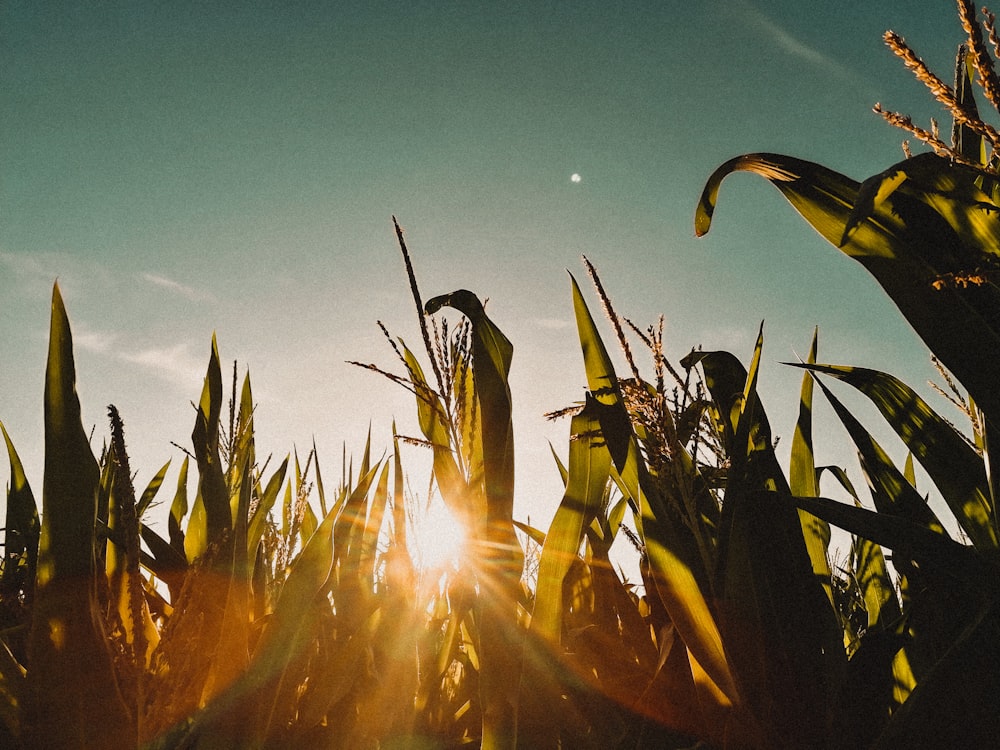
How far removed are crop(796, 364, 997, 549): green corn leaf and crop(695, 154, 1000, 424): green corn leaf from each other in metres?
0.22

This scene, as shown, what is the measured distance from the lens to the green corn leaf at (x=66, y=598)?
719 millimetres

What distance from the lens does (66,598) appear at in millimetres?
719

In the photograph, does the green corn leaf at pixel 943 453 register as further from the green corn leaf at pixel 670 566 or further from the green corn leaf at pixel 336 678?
the green corn leaf at pixel 336 678

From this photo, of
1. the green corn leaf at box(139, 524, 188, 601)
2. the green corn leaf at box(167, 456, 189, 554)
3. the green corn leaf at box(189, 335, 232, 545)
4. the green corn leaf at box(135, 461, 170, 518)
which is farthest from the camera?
the green corn leaf at box(135, 461, 170, 518)

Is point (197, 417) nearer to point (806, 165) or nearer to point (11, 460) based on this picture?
point (11, 460)

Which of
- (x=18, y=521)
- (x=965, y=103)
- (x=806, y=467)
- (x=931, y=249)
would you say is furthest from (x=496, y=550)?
(x=18, y=521)

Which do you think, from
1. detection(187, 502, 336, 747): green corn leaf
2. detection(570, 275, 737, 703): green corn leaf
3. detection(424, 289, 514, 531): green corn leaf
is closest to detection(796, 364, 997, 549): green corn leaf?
detection(570, 275, 737, 703): green corn leaf

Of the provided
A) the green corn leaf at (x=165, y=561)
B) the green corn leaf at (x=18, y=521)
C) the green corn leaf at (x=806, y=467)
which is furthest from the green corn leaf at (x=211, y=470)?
the green corn leaf at (x=806, y=467)

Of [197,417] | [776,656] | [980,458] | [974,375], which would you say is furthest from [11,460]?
[980,458]

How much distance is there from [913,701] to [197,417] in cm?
136

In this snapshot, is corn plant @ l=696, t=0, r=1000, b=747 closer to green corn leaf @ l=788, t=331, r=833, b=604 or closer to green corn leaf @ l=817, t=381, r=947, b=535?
green corn leaf @ l=817, t=381, r=947, b=535

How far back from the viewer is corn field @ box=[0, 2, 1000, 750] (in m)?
0.74

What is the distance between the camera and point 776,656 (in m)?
0.86

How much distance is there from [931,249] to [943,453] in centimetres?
39
